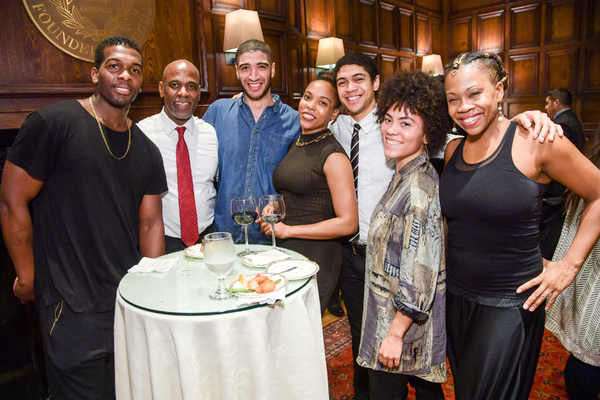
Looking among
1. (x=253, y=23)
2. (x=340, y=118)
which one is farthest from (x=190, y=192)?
(x=253, y=23)

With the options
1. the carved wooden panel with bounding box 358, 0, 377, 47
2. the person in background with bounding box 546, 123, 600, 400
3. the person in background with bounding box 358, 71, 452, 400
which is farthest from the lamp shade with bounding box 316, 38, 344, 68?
the person in background with bounding box 546, 123, 600, 400

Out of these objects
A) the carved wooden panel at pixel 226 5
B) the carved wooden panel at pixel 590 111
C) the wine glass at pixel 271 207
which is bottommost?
the wine glass at pixel 271 207

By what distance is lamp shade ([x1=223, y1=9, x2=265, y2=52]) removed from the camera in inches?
145

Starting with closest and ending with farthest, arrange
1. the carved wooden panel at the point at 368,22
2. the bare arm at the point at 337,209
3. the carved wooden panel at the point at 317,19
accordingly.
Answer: the bare arm at the point at 337,209 → the carved wooden panel at the point at 317,19 → the carved wooden panel at the point at 368,22

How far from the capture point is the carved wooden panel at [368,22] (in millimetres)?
6440

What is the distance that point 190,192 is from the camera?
2270 millimetres

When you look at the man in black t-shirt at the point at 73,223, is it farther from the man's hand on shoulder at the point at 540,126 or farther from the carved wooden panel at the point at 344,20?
the carved wooden panel at the point at 344,20

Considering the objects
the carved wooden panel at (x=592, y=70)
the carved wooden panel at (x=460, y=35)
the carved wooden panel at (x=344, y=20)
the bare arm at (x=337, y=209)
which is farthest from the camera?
the carved wooden panel at (x=460, y=35)

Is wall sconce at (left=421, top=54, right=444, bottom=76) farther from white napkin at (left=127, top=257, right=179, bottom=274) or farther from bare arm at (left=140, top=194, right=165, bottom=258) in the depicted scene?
white napkin at (left=127, top=257, right=179, bottom=274)

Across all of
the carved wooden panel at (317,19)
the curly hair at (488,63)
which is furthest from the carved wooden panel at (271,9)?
the curly hair at (488,63)

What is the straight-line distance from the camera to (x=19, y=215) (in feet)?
5.29

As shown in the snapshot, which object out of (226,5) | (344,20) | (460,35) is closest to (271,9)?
(226,5)

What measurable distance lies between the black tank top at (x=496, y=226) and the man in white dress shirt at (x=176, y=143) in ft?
4.77

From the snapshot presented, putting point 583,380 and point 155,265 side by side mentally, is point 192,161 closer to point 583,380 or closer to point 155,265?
point 155,265
